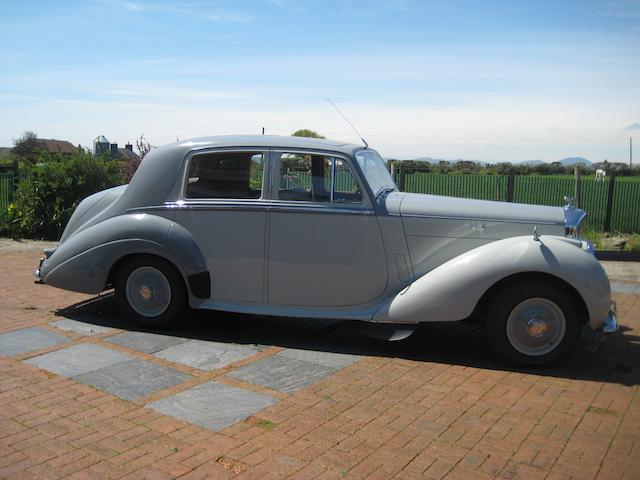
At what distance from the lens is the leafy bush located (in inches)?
469

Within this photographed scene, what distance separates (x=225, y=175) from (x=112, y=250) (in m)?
1.33

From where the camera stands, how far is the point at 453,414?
4086 millimetres

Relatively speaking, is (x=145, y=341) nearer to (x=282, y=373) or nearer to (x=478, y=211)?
(x=282, y=373)

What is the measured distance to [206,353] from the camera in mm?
5285

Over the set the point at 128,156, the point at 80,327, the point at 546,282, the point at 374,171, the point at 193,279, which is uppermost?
the point at 128,156

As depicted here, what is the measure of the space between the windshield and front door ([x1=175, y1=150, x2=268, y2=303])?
0.95m

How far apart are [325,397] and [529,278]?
1.97m

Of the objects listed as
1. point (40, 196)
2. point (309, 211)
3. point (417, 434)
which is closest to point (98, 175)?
point (40, 196)

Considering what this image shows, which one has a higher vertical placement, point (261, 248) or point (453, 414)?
point (261, 248)

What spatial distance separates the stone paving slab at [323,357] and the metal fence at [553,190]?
790cm

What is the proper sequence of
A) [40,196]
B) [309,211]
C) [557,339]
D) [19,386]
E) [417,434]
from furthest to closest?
1. [40,196]
2. [309,211]
3. [557,339]
4. [19,386]
5. [417,434]

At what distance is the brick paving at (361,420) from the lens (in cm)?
335

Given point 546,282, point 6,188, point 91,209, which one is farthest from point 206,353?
point 6,188

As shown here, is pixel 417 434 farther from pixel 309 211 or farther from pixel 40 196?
pixel 40 196
